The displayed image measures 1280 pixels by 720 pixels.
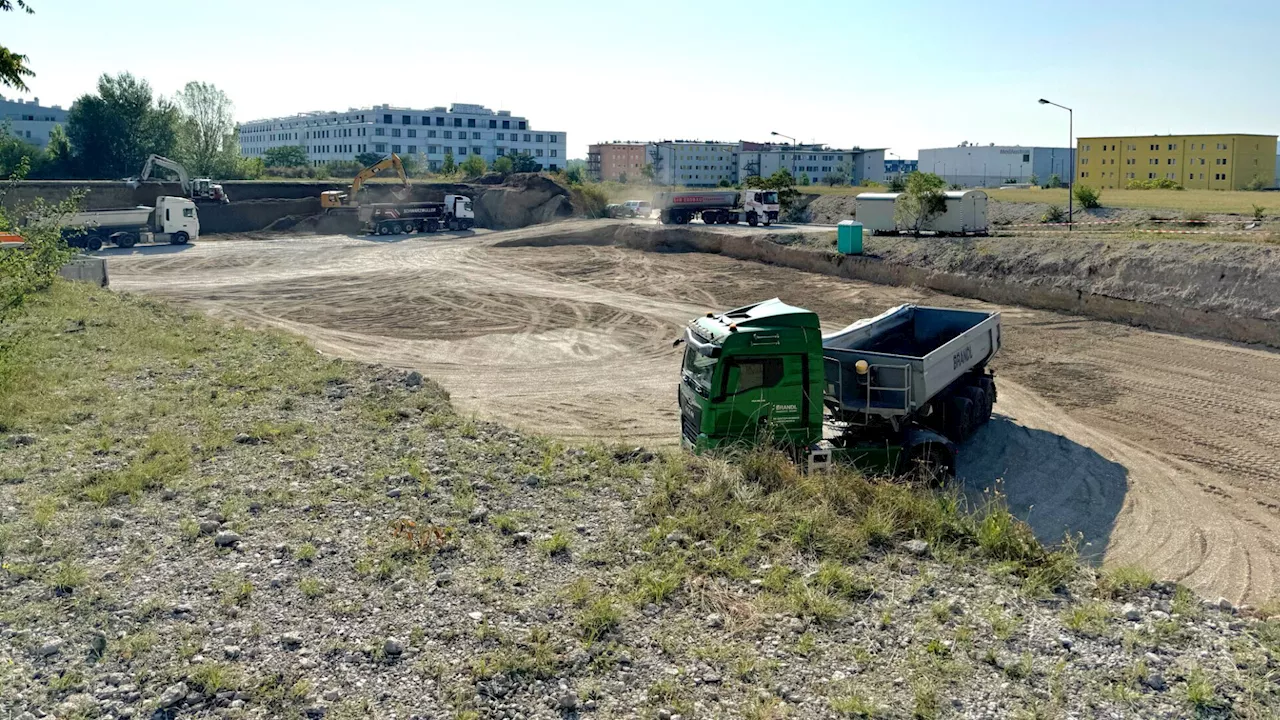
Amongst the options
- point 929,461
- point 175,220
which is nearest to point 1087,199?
point 929,461

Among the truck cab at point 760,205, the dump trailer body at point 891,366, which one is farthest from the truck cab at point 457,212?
the dump trailer body at point 891,366

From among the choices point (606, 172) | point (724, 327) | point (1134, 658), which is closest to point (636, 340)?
point (724, 327)

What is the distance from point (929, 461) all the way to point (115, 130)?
74674 millimetres

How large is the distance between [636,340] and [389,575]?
1847 centimetres

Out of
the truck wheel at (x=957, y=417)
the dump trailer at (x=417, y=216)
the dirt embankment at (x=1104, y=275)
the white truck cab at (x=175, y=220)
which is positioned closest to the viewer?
the truck wheel at (x=957, y=417)

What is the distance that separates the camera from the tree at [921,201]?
3878 cm

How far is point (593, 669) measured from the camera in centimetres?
710

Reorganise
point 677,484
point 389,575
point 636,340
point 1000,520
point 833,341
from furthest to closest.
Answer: point 636,340 < point 833,341 < point 677,484 < point 1000,520 < point 389,575

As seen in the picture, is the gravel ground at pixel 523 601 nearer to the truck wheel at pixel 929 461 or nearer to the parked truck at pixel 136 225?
the truck wheel at pixel 929 461

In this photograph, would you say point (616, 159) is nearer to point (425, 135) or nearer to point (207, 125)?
point (425, 135)

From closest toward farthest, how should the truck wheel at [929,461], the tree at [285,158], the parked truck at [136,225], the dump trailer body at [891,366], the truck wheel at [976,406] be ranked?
the truck wheel at [929,461] < the dump trailer body at [891,366] < the truck wheel at [976,406] < the parked truck at [136,225] < the tree at [285,158]

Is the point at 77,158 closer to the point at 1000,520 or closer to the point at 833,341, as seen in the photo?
the point at 833,341

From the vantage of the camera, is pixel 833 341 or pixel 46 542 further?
pixel 833 341

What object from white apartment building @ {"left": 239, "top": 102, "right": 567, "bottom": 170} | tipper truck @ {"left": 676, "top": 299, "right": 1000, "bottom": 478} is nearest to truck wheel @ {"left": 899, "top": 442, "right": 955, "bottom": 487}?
tipper truck @ {"left": 676, "top": 299, "right": 1000, "bottom": 478}
